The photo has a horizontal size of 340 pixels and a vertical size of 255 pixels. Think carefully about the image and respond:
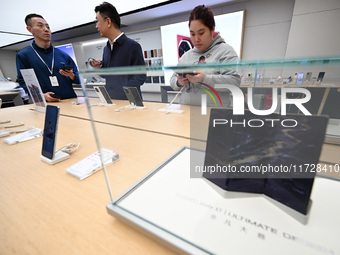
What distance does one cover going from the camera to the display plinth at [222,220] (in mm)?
287

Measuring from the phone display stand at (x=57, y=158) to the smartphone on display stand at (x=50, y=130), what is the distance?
0.6 inches

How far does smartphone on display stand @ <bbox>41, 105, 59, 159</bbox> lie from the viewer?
25.7 inches

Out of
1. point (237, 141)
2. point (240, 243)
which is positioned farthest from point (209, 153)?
point (240, 243)

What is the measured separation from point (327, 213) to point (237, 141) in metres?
0.24

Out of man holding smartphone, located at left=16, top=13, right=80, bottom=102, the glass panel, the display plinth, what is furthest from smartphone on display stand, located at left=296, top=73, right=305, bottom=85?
man holding smartphone, located at left=16, top=13, right=80, bottom=102

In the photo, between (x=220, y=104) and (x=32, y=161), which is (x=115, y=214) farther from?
(x=32, y=161)

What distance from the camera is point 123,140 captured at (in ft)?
2.83

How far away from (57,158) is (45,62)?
1984 millimetres

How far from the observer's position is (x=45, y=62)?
2.03 meters

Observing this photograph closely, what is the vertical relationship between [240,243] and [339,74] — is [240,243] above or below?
below

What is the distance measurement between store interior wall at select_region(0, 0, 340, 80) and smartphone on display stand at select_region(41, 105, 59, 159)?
102 inches

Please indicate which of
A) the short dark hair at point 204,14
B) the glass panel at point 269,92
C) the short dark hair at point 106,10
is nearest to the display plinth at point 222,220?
the glass panel at point 269,92

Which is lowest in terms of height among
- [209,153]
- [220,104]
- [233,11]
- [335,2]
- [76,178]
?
[76,178]

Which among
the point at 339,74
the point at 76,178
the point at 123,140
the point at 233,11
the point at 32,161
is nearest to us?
the point at 339,74
